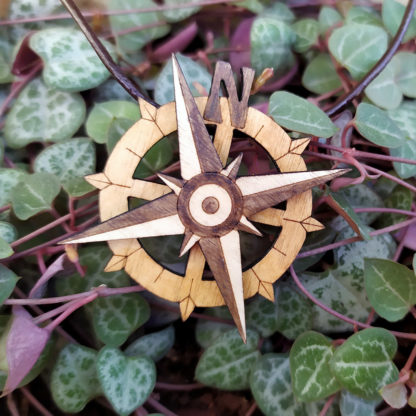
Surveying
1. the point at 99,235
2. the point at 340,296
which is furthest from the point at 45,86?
the point at 340,296

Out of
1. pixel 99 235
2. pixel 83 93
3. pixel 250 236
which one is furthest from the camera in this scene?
pixel 83 93

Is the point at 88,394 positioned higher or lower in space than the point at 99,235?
lower

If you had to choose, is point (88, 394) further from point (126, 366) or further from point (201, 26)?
point (201, 26)

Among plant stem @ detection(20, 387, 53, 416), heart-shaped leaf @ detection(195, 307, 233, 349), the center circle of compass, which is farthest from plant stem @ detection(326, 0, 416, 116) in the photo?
plant stem @ detection(20, 387, 53, 416)

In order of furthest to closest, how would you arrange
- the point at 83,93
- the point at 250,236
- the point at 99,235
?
the point at 83,93, the point at 250,236, the point at 99,235

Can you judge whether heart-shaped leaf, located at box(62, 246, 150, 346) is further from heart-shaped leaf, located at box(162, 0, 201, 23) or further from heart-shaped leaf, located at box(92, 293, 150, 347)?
heart-shaped leaf, located at box(162, 0, 201, 23)

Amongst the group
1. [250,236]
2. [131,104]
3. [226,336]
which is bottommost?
[226,336]

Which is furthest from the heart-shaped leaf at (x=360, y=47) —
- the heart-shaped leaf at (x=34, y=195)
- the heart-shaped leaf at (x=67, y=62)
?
the heart-shaped leaf at (x=34, y=195)
